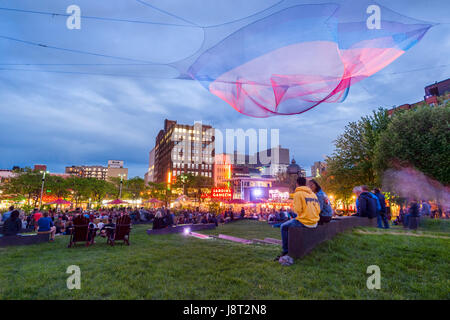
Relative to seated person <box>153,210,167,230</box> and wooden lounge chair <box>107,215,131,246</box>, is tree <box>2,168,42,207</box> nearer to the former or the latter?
seated person <box>153,210,167,230</box>

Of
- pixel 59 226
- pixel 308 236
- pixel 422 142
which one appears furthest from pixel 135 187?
pixel 308 236

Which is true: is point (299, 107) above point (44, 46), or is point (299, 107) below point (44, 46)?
below

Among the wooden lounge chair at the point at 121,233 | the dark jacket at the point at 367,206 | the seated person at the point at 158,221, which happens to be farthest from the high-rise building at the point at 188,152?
the dark jacket at the point at 367,206

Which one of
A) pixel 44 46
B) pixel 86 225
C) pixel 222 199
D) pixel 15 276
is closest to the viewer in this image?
pixel 15 276

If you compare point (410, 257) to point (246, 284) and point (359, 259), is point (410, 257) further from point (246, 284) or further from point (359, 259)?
point (246, 284)

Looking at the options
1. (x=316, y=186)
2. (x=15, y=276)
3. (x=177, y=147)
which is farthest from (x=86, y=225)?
(x=177, y=147)

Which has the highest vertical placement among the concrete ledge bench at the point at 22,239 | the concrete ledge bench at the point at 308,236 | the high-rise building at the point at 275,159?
the high-rise building at the point at 275,159

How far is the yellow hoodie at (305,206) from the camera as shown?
222 inches

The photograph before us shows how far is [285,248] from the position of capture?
5.88m

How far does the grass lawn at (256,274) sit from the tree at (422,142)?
42.1ft

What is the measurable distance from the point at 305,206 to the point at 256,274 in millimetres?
1967

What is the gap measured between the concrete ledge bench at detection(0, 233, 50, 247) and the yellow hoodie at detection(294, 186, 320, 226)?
11502mm

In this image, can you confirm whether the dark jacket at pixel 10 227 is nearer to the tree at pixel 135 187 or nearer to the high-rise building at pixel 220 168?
the tree at pixel 135 187

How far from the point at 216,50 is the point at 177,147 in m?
104
